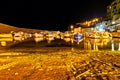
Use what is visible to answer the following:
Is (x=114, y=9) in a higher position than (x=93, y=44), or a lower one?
higher

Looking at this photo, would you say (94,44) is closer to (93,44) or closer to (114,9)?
(93,44)

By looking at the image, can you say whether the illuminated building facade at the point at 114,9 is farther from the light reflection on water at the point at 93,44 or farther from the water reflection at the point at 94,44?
the water reflection at the point at 94,44

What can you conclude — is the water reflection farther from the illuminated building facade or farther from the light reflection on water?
the illuminated building facade

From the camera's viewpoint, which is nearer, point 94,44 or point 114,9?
point 94,44

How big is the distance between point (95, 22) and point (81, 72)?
56545mm

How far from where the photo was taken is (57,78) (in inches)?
348

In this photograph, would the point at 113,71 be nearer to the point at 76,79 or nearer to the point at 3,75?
the point at 76,79

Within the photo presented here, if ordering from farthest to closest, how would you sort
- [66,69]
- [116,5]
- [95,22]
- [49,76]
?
[95,22]
[116,5]
[66,69]
[49,76]

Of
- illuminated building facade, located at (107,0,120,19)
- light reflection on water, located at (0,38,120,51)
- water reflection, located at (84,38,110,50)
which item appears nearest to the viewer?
light reflection on water, located at (0,38,120,51)

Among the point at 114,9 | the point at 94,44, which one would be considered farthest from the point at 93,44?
the point at 114,9

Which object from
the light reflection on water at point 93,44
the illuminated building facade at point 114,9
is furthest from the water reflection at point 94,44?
the illuminated building facade at point 114,9

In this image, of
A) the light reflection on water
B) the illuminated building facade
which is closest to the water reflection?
the light reflection on water

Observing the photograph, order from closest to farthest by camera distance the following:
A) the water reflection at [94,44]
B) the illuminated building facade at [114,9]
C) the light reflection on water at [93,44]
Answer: the light reflection on water at [93,44] → the water reflection at [94,44] → the illuminated building facade at [114,9]

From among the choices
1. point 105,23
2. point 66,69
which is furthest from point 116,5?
point 66,69
